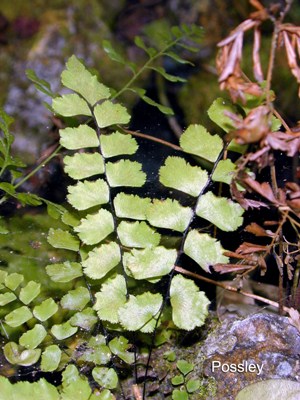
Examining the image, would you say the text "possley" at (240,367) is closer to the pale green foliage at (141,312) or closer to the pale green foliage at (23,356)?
the pale green foliage at (141,312)

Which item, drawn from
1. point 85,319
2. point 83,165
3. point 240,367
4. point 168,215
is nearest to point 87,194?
point 83,165

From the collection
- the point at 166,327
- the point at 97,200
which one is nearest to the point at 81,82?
the point at 97,200

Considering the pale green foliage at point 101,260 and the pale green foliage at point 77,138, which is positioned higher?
the pale green foliage at point 77,138

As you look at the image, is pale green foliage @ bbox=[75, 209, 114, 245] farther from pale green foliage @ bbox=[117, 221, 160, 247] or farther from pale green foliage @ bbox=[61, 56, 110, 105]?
pale green foliage @ bbox=[61, 56, 110, 105]

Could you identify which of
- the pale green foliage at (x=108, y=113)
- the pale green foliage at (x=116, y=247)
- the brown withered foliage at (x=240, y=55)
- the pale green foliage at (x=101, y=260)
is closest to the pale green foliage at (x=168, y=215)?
the pale green foliage at (x=116, y=247)

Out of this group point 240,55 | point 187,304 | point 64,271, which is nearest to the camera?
point 240,55

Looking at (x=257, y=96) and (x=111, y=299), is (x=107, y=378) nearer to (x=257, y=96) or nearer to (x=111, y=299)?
(x=111, y=299)

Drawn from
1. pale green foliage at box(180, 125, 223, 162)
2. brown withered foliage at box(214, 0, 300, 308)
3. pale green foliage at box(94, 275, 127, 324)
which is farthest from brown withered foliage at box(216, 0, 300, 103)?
pale green foliage at box(94, 275, 127, 324)
